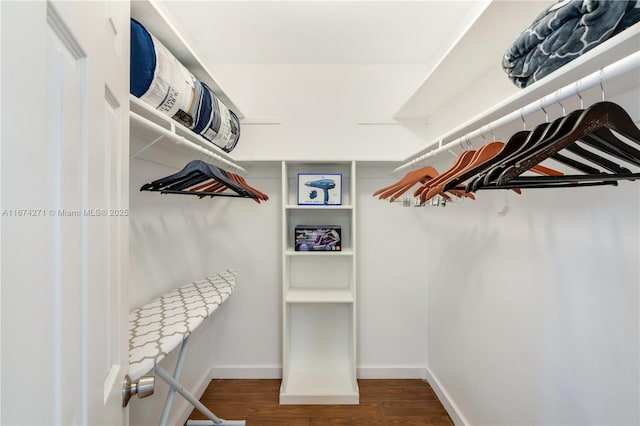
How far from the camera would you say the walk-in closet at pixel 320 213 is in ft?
1.31

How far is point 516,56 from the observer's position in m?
0.83

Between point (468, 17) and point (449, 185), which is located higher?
point (468, 17)

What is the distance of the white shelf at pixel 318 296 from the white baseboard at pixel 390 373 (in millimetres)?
651

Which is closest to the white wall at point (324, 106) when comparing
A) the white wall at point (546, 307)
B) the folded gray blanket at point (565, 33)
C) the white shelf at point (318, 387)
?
the white wall at point (546, 307)

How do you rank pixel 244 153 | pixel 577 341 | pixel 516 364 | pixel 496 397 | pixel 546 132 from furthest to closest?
pixel 244 153 < pixel 496 397 < pixel 516 364 < pixel 577 341 < pixel 546 132

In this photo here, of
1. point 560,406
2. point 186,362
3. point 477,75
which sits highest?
point 477,75

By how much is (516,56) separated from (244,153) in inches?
69.1

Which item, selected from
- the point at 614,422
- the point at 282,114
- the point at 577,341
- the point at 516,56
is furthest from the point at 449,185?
the point at 282,114

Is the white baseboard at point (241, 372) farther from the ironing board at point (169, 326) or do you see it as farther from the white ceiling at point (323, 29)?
the white ceiling at point (323, 29)

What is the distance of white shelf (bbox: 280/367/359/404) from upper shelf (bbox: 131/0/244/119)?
6.60 ft

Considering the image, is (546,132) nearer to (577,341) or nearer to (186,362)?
(577,341)

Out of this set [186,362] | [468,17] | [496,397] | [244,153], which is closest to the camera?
[496,397]

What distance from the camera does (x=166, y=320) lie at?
1.11m

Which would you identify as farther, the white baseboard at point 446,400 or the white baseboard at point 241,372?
the white baseboard at point 241,372
